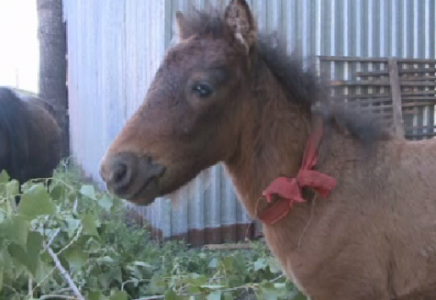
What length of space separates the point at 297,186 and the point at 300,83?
461mm

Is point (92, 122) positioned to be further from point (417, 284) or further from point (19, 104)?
point (417, 284)

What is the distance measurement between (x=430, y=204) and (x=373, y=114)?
50cm

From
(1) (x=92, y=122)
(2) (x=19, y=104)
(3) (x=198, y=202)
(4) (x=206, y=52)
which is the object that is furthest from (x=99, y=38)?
(4) (x=206, y=52)

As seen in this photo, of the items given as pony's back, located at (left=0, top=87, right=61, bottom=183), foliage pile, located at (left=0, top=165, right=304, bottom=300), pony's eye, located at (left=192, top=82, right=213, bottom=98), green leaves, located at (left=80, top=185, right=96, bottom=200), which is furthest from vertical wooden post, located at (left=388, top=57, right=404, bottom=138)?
pony's eye, located at (left=192, top=82, right=213, bottom=98)

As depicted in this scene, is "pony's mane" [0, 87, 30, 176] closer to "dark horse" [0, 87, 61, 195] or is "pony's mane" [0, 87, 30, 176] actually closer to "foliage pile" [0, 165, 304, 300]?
"dark horse" [0, 87, 61, 195]

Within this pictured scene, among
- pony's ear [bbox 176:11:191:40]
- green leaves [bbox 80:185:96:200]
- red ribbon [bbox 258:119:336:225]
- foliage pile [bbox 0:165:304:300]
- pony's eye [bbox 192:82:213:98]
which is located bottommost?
foliage pile [bbox 0:165:304:300]

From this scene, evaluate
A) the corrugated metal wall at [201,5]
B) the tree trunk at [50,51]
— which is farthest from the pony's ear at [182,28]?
the tree trunk at [50,51]

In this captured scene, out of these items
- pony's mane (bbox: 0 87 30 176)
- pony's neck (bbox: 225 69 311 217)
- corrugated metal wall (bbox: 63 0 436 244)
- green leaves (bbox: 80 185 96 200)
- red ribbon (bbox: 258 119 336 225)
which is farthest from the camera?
corrugated metal wall (bbox: 63 0 436 244)

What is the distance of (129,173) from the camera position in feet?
7.57

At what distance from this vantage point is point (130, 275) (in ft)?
11.8

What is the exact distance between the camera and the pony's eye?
7.86ft

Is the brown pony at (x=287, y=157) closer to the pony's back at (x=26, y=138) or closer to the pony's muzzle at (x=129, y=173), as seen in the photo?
the pony's muzzle at (x=129, y=173)

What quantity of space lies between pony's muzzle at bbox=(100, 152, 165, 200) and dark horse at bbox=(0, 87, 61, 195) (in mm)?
3992

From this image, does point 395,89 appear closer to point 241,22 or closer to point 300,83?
point 300,83
